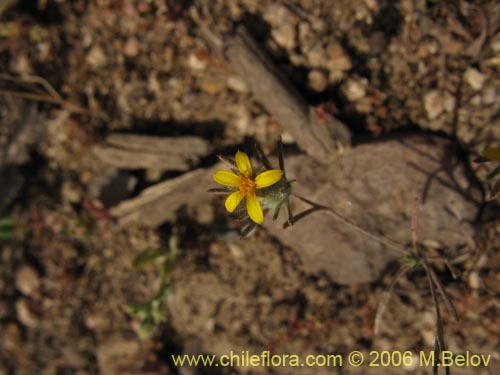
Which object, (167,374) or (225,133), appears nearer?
(225,133)

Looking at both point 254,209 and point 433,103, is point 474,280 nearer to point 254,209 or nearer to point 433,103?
point 433,103

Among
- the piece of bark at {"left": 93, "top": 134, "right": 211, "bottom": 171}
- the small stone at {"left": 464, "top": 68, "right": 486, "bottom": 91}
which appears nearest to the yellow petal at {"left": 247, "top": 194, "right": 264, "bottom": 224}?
the piece of bark at {"left": 93, "top": 134, "right": 211, "bottom": 171}

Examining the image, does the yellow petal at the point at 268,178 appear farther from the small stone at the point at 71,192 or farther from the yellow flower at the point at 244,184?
the small stone at the point at 71,192

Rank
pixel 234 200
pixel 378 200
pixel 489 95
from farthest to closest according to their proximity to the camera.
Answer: pixel 378 200 → pixel 489 95 → pixel 234 200

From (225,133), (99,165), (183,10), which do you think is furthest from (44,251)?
(183,10)

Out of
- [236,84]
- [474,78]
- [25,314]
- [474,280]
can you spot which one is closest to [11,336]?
[25,314]

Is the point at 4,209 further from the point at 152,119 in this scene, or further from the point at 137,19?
the point at 137,19
